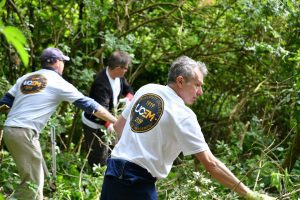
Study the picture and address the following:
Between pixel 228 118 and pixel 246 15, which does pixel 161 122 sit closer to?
pixel 246 15

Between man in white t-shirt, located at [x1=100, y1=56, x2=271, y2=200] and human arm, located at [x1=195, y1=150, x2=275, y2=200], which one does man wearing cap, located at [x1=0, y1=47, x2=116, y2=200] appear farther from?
human arm, located at [x1=195, y1=150, x2=275, y2=200]

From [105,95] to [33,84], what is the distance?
1343mm

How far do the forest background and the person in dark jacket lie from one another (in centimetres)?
35

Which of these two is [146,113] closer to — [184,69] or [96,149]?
[184,69]

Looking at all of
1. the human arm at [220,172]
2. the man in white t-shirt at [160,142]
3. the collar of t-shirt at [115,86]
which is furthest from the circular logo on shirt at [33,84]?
the human arm at [220,172]

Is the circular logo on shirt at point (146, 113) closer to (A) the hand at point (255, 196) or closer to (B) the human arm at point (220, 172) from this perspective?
(B) the human arm at point (220, 172)

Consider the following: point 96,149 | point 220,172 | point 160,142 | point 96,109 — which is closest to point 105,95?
point 96,149

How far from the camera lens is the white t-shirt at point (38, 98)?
5.18 m

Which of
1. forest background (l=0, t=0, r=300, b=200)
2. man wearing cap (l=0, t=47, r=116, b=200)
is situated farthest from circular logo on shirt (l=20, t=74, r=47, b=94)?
forest background (l=0, t=0, r=300, b=200)

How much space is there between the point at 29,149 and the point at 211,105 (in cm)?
462

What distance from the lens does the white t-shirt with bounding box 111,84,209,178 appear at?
321 cm

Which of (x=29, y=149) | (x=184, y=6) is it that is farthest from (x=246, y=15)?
(x=29, y=149)

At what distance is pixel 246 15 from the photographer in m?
7.41

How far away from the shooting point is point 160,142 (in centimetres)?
329
